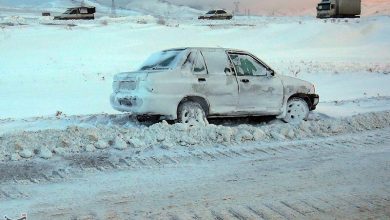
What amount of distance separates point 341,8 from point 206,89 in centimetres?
4571

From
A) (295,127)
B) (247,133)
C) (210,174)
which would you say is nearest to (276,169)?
(210,174)

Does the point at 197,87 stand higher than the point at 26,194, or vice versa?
the point at 197,87

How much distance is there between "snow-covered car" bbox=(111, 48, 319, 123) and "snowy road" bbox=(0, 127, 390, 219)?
71.5 inches

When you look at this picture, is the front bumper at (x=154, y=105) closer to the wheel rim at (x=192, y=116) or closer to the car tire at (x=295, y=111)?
the wheel rim at (x=192, y=116)

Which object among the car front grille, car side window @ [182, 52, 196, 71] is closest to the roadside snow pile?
the car front grille

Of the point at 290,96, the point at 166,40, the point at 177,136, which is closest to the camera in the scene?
the point at 177,136

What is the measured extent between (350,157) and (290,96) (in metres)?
3.54

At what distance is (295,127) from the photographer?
9742 mm

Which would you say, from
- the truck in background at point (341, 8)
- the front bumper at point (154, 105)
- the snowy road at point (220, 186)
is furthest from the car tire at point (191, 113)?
the truck in background at point (341, 8)

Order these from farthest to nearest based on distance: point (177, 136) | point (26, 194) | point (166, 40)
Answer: point (166, 40), point (177, 136), point (26, 194)

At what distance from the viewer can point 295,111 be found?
11320 mm

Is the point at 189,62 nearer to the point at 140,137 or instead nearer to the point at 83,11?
the point at 140,137

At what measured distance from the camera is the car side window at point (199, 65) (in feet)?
33.8

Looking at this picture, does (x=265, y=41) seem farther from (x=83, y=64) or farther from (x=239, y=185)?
(x=239, y=185)
